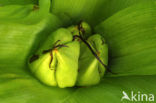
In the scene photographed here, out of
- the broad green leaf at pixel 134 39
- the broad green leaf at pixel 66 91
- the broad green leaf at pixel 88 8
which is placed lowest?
the broad green leaf at pixel 66 91

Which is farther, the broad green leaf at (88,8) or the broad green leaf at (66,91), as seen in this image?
the broad green leaf at (88,8)

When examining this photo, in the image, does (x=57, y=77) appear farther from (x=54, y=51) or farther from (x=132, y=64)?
(x=132, y=64)

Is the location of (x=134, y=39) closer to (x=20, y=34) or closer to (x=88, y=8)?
(x=88, y=8)

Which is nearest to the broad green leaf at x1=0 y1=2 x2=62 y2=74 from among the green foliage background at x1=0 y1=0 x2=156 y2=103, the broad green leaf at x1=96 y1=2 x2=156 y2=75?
the green foliage background at x1=0 y1=0 x2=156 y2=103

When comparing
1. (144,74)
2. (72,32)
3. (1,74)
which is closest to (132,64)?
(144,74)

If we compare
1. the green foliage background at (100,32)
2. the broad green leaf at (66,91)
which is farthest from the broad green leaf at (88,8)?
the broad green leaf at (66,91)

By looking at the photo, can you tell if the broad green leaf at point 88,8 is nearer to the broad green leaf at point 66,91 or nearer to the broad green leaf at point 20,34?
the broad green leaf at point 20,34

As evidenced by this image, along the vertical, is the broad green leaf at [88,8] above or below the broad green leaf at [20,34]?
above
